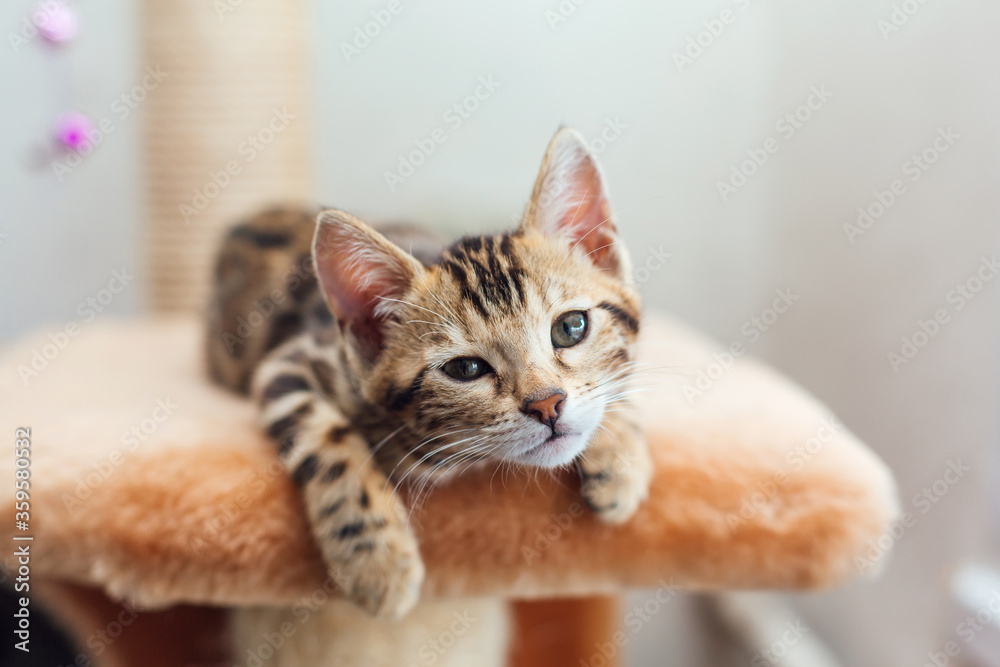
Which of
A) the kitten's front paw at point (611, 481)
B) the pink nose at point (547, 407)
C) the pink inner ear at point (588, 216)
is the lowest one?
the kitten's front paw at point (611, 481)

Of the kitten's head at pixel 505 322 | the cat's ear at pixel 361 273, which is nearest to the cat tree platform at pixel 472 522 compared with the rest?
the kitten's head at pixel 505 322

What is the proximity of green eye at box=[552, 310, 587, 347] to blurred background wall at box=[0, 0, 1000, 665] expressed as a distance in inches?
29.1

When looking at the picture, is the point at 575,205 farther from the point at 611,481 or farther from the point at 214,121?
the point at 214,121

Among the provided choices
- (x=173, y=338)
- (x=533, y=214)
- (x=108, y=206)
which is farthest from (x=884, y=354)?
(x=108, y=206)

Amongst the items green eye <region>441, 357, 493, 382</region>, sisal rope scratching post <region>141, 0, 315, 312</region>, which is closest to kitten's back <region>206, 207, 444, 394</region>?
sisal rope scratching post <region>141, 0, 315, 312</region>

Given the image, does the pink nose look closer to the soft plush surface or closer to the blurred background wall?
the soft plush surface

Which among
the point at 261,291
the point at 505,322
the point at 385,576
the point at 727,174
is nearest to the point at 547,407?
the point at 505,322

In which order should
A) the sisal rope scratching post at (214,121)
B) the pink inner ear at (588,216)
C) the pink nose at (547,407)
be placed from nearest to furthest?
the pink nose at (547,407)
the pink inner ear at (588,216)
the sisal rope scratching post at (214,121)

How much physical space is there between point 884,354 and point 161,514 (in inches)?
49.5

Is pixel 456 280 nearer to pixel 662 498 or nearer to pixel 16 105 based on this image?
pixel 662 498

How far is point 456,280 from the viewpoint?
0.84 metres

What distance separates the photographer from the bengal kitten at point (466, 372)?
77 centimetres

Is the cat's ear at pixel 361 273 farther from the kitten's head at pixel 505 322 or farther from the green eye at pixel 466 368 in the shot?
the green eye at pixel 466 368

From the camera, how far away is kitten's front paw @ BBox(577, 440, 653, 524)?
32.9 inches
